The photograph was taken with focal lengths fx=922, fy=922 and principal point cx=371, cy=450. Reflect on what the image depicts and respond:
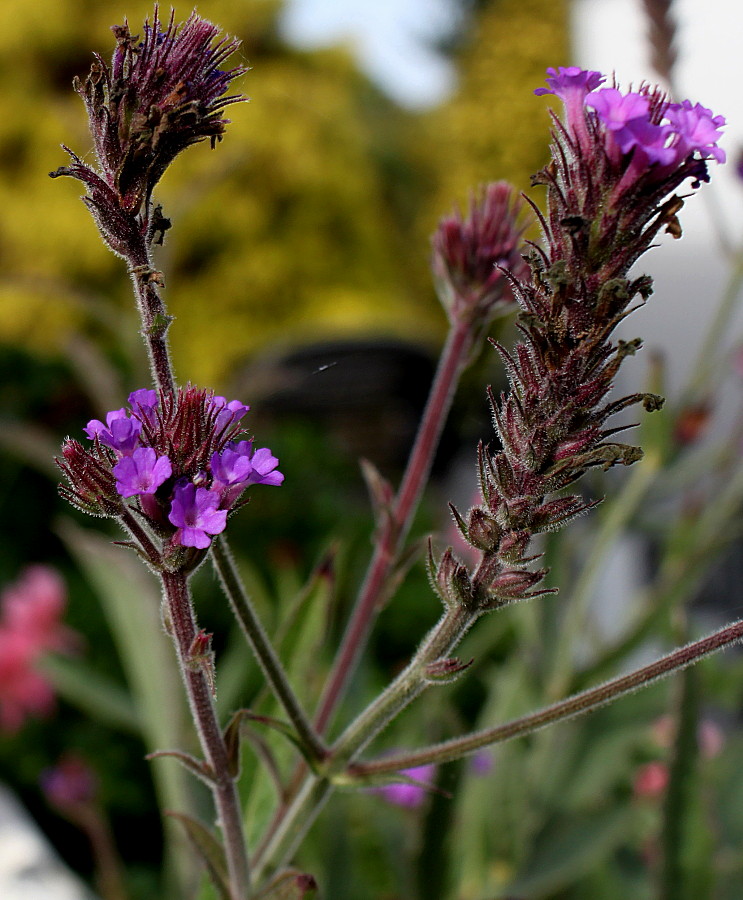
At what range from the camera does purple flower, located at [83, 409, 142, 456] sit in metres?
0.36

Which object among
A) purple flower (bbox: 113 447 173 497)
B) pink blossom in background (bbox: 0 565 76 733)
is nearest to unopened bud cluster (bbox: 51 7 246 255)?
purple flower (bbox: 113 447 173 497)

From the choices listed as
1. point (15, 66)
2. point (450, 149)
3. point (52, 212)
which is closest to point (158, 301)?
point (52, 212)

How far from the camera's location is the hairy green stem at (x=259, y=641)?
0.40 meters

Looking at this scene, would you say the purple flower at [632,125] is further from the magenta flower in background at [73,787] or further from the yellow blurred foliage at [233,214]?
the yellow blurred foliage at [233,214]

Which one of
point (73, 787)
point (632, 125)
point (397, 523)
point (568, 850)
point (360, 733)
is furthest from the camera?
point (73, 787)

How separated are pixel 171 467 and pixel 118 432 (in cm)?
2

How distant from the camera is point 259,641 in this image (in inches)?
17.1

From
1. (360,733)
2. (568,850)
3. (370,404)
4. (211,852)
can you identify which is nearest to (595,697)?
(360,733)

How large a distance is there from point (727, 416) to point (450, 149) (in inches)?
130

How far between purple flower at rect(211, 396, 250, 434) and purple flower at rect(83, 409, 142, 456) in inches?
1.2

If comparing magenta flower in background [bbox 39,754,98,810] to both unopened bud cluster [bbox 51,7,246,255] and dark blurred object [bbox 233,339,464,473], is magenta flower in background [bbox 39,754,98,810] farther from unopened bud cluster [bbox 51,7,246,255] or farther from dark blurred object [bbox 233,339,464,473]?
dark blurred object [bbox 233,339,464,473]

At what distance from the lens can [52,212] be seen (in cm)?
374

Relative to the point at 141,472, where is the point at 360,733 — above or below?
below

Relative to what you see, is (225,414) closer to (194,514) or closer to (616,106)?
(194,514)
